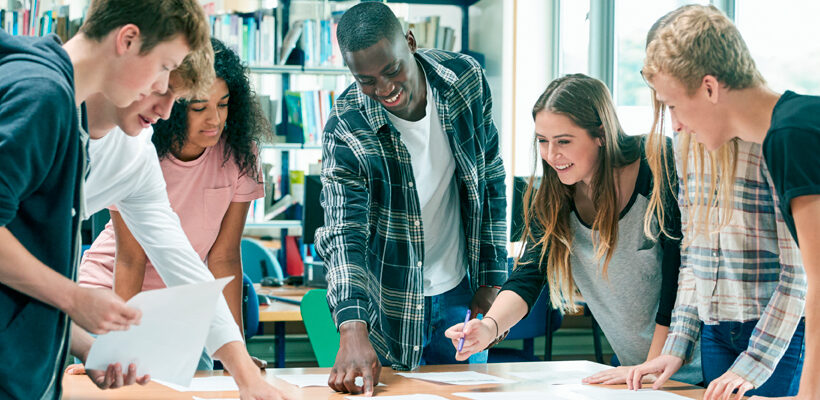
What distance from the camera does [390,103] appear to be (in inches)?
68.4

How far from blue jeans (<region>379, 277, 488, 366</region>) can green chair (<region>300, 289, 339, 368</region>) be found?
1.99ft

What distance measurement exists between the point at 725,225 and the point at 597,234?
1.07 ft

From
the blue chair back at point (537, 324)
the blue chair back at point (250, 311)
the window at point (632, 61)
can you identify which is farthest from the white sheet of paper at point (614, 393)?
the window at point (632, 61)

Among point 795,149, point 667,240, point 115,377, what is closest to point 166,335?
point 115,377

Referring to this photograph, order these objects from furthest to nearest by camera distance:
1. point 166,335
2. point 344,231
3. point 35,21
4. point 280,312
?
point 35,21, point 280,312, point 344,231, point 166,335

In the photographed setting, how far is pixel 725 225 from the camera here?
1.44 meters

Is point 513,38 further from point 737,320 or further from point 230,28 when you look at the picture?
point 737,320

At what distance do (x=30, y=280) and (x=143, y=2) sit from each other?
1.25 feet

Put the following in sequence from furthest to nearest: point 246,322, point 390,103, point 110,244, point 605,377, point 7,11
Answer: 1. point 7,11
2. point 246,322
3. point 110,244
4. point 390,103
5. point 605,377

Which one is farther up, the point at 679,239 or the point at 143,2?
the point at 143,2

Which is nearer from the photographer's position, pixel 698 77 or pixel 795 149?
pixel 795 149

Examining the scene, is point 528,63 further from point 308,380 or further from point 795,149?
point 795,149

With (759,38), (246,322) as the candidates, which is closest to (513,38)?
(759,38)

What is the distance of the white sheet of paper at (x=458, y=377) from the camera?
157 cm
